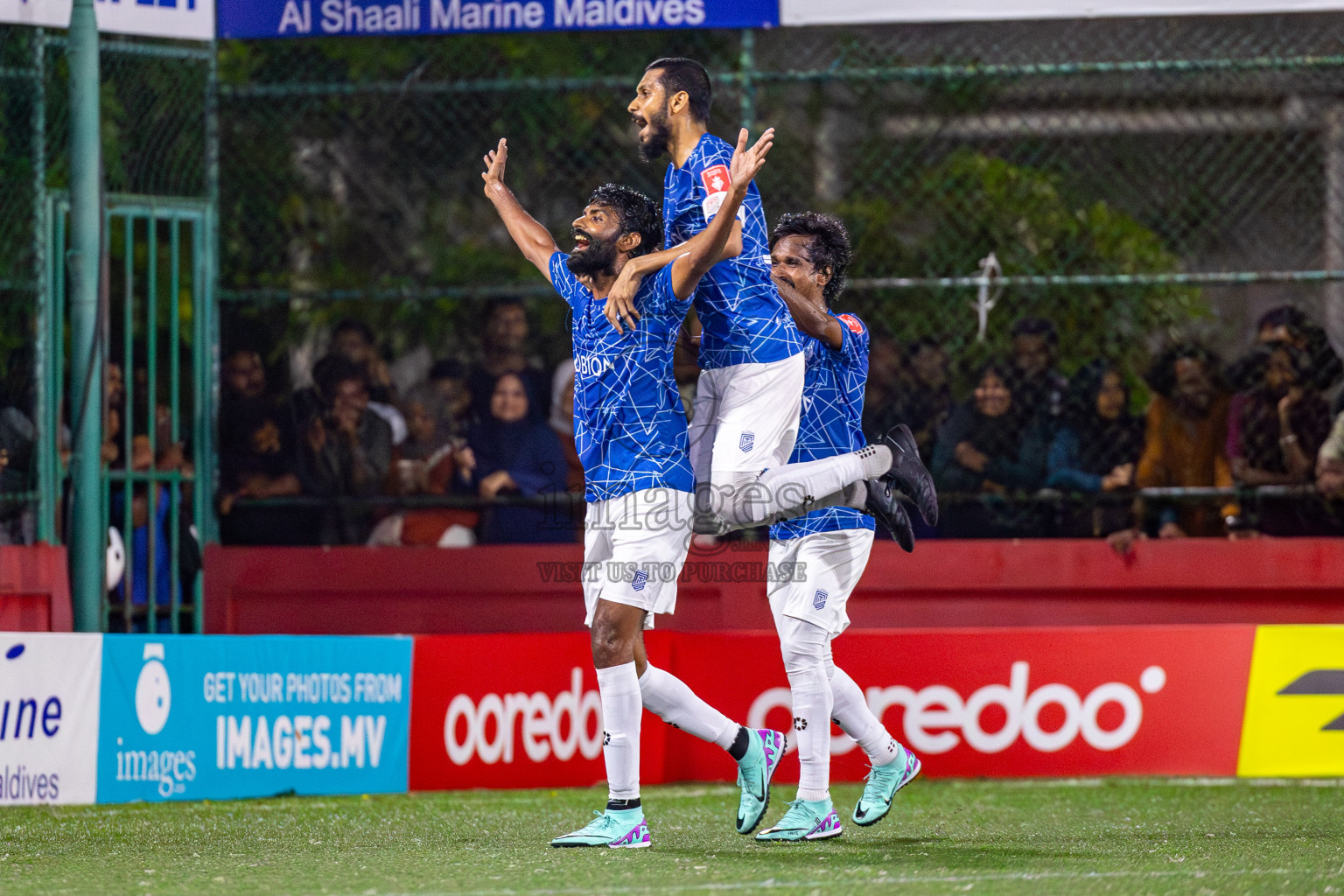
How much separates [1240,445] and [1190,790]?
207 centimetres

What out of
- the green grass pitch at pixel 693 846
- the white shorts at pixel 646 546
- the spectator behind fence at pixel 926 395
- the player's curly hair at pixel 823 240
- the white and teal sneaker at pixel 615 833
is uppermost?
the player's curly hair at pixel 823 240

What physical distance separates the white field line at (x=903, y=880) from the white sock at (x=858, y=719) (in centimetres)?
119

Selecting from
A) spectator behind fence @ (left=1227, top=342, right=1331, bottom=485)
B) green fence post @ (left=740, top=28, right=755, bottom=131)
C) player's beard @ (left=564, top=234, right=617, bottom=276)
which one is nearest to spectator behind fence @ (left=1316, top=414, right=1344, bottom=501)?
spectator behind fence @ (left=1227, top=342, right=1331, bottom=485)

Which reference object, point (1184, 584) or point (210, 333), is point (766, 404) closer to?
point (1184, 584)

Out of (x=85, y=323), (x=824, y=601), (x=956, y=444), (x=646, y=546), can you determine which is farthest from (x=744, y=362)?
(x=85, y=323)

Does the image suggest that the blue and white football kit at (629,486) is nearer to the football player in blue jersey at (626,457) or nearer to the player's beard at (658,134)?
the football player in blue jersey at (626,457)

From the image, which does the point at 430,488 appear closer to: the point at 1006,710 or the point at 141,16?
the point at 141,16

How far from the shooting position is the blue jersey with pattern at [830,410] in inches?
244

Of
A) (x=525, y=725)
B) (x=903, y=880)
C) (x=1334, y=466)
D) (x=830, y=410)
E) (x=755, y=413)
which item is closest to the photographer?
(x=903, y=880)

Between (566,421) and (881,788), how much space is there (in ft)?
12.7

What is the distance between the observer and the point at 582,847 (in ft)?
18.8

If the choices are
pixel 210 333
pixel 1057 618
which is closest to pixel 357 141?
pixel 210 333

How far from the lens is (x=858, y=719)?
6.39 m

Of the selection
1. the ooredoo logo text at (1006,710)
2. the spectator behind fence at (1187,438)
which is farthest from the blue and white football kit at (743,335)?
the spectator behind fence at (1187,438)
